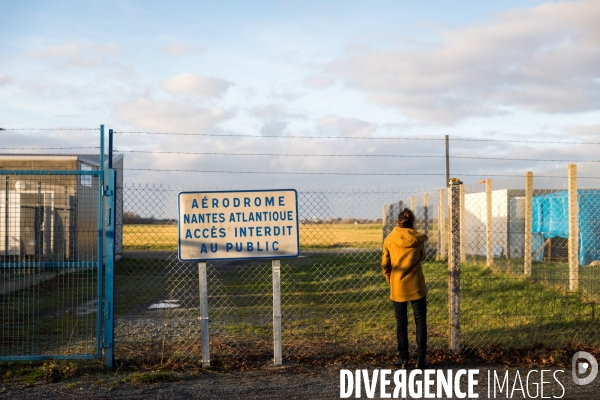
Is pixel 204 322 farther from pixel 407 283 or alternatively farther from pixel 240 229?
pixel 407 283

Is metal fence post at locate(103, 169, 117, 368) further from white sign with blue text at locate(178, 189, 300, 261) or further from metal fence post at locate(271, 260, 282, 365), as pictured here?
metal fence post at locate(271, 260, 282, 365)

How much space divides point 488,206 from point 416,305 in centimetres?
881

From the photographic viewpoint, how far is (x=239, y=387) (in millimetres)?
6379

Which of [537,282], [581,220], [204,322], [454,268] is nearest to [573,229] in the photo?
[537,282]

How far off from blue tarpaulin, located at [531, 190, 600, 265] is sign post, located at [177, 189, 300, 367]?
31.6 feet

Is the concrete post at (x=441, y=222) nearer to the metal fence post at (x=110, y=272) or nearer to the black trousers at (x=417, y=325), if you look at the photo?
the black trousers at (x=417, y=325)

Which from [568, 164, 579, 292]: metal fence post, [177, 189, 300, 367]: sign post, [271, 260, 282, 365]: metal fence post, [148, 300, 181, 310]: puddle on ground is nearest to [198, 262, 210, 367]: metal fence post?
[177, 189, 300, 367]: sign post

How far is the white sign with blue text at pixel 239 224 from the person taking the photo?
23.4ft

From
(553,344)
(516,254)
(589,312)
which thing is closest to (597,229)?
(516,254)

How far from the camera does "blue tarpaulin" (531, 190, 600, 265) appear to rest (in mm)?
15617

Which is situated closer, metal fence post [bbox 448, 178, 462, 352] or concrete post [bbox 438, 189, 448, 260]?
metal fence post [bbox 448, 178, 462, 352]

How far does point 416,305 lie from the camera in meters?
6.89

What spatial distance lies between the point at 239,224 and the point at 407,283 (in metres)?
1.91

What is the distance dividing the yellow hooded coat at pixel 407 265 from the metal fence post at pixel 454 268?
643 millimetres
